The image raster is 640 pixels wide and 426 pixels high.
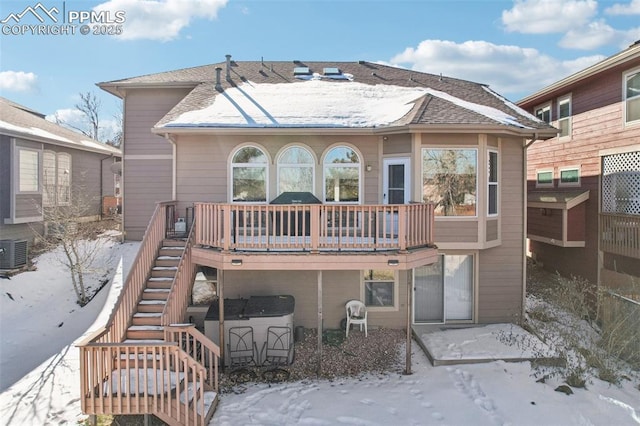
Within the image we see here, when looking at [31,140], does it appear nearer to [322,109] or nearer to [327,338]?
[322,109]

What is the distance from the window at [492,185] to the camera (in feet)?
28.9

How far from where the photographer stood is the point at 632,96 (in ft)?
31.6

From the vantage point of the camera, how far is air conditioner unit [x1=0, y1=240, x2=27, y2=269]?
Result: 10062mm

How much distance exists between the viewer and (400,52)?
14773mm

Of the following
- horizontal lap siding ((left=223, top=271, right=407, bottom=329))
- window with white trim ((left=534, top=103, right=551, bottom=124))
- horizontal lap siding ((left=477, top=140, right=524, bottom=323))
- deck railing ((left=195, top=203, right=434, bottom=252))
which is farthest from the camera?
window with white trim ((left=534, top=103, right=551, bottom=124))

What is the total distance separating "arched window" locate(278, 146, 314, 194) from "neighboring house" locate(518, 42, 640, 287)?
611 centimetres

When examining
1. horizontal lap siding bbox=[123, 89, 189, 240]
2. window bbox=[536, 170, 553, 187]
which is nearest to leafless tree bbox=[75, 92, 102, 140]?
horizontal lap siding bbox=[123, 89, 189, 240]

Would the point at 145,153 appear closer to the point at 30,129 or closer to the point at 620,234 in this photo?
the point at 30,129

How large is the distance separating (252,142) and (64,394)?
6.25 meters

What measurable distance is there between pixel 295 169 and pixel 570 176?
950 centimetres

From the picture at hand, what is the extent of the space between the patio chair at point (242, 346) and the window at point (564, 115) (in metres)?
11.9

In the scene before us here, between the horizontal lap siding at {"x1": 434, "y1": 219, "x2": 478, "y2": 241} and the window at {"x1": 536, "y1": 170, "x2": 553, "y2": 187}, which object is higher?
the window at {"x1": 536, "y1": 170, "x2": 553, "y2": 187}

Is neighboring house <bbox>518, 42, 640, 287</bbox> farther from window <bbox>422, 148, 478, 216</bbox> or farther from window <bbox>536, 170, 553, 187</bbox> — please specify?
window <bbox>422, 148, 478, 216</bbox>

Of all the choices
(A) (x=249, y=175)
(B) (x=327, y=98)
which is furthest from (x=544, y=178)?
(A) (x=249, y=175)
